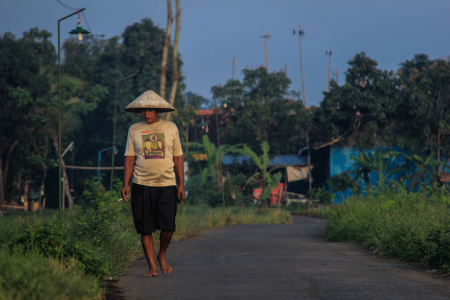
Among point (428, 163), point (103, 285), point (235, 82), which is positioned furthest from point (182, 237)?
point (235, 82)

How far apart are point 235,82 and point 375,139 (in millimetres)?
9550

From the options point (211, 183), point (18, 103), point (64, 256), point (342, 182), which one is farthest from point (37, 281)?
point (342, 182)

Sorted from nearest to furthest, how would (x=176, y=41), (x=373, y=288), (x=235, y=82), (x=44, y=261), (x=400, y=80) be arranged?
(x=44, y=261)
(x=373, y=288)
(x=176, y=41)
(x=400, y=80)
(x=235, y=82)

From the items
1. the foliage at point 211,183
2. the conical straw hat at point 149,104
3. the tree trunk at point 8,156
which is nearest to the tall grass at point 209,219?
the foliage at point 211,183

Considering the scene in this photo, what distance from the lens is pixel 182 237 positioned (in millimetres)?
13750

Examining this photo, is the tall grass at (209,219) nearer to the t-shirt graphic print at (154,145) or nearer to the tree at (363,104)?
the t-shirt graphic print at (154,145)

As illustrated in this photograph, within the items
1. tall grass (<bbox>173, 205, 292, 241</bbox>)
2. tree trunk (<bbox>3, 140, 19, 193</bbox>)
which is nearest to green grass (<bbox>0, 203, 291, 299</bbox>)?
tall grass (<bbox>173, 205, 292, 241</bbox>)

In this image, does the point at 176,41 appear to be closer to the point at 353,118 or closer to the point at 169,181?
the point at 169,181

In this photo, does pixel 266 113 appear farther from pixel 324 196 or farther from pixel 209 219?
pixel 209 219

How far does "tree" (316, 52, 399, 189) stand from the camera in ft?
118

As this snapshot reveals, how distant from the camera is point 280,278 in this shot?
6.35m

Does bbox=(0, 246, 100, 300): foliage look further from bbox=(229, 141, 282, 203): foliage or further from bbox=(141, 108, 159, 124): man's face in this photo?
bbox=(229, 141, 282, 203): foliage

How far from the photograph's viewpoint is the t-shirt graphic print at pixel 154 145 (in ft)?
22.9

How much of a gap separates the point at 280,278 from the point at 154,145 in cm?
199
